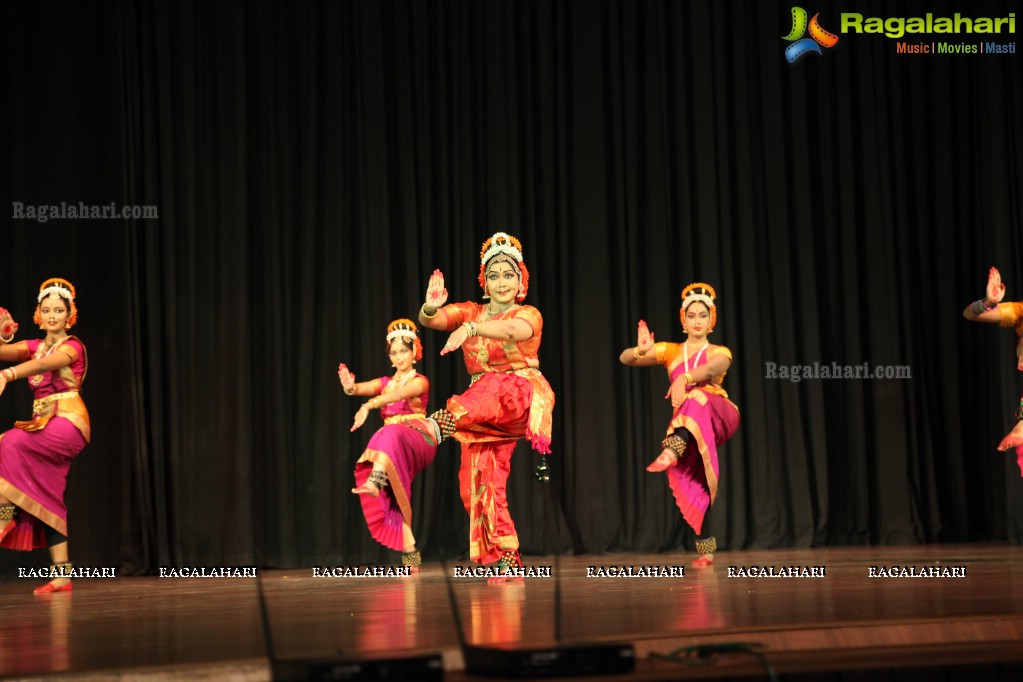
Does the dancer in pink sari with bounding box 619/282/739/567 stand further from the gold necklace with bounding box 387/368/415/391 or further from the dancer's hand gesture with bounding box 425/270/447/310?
the dancer's hand gesture with bounding box 425/270/447/310

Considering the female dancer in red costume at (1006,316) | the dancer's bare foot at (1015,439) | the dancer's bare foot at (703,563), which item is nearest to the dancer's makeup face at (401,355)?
the dancer's bare foot at (703,563)

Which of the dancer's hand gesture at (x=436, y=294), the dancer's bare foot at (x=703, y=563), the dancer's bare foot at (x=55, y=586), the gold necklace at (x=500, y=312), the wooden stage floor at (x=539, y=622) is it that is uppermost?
the dancer's hand gesture at (x=436, y=294)

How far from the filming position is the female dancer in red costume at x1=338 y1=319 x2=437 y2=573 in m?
5.48

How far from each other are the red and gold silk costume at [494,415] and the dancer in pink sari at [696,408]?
909 mm

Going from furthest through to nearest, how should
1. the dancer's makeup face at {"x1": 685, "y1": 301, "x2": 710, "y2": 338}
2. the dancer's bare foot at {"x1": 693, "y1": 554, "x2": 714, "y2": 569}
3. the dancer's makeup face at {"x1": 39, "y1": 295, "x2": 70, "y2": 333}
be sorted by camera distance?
the dancer's makeup face at {"x1": 685, "y1": 301, "x2": 710, "y2": 338}, the dancer's bare foot at {"x1": 693, "y1": 554, "x2": 714, "y2": 569}, the dancer's makeup face at {"x1": 39, "y1": 295, "x2": 70, "y2": 333}

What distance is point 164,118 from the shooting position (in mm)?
6625

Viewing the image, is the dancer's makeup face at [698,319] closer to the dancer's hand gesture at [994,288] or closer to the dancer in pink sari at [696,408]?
the dancer in pink sari at [696,408]

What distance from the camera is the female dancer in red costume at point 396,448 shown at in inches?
216

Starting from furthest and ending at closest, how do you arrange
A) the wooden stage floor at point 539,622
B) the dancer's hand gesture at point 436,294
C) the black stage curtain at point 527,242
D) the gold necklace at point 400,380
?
1. the black stage curtain at point 527,242
2. the gold necklace at point 400,380
3. the dancer's hand gesture at point 436,294
4. the wooden stage floor at point 539,622

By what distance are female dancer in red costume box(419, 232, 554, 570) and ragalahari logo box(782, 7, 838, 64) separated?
311 cm

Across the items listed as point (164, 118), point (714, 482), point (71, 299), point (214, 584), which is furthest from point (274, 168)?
point (714, 482)

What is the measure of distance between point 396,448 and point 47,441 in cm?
143

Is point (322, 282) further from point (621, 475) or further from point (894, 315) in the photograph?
point (894, 315)

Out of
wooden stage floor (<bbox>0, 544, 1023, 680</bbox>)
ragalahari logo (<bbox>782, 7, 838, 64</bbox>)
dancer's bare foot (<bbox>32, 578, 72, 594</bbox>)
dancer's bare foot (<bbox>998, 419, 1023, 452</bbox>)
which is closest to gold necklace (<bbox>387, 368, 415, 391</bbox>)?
wooden stage floor (<bbox>0, 544, 1023, 680</bbox>)
